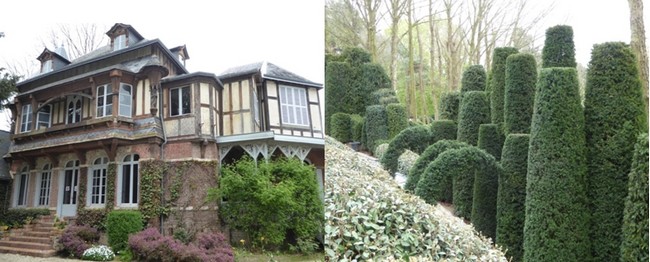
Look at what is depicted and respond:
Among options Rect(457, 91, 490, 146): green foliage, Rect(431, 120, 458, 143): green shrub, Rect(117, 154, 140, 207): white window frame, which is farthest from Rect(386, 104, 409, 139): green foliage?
Rect(117, 154, 140, 207): white window frame

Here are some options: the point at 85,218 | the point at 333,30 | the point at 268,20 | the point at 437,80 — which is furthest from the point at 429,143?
the point at 85,218

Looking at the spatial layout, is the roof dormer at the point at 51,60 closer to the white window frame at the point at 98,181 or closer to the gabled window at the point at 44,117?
the gabled window at the point at 44,117

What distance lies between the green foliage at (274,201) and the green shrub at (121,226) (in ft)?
2.10

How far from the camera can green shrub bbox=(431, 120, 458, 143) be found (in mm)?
3113

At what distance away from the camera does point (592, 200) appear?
270 centimetres

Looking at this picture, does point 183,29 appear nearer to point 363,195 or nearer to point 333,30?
point 333,30

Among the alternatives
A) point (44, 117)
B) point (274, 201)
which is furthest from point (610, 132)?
point (44, 117)

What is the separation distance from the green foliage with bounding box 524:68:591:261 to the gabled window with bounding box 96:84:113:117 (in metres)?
2.78

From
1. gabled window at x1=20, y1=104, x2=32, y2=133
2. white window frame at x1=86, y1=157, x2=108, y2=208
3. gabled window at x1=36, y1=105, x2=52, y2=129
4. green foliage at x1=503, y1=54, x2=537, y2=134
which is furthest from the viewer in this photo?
gabled window at x1=20, y1=104, x2=32, y2=133

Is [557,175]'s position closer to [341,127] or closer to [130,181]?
[341,127]

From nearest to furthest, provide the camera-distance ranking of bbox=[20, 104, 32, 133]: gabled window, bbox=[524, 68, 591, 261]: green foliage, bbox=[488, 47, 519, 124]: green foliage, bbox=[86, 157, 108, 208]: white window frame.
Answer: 1. bbox=[524, 68, 591, 261]: green foliage
2. bbox=[488, 47, 519, 124]: green foliage
3. bbox=[86, 157, 108, 208]: white window frame
4. bbox=[20, 104, 32, 133]: gabled window

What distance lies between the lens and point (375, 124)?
3.30 metres

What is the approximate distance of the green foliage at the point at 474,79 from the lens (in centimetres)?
309

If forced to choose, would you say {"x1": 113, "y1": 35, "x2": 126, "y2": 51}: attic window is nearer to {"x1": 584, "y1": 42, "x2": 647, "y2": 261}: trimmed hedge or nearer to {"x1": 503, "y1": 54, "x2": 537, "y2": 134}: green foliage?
{"x1": 503, "y1": 54, "x2": 537, "y2": 134}: green foliage
